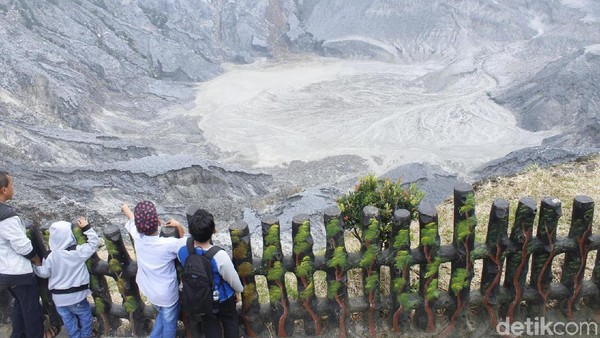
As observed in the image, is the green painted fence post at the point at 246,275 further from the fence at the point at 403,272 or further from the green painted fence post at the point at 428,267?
the green painted fence post at the point at 428,267

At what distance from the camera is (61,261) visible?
4.32m

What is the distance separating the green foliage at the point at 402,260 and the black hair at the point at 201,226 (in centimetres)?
160

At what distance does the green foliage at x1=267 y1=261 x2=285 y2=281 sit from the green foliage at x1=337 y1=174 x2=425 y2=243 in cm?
121

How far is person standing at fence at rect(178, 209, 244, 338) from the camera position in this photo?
3859 millimetres

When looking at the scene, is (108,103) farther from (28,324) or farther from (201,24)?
(28,324)

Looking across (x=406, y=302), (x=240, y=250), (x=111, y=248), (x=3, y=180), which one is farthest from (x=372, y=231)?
(x=3, y=180)

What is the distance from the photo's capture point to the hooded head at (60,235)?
4227 mm

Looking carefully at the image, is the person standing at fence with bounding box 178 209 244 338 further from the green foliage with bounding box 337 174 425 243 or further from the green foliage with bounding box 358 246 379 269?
the green foliage with bounding box 337 174 425 243

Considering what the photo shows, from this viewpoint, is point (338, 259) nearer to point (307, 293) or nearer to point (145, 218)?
point (307, 293)

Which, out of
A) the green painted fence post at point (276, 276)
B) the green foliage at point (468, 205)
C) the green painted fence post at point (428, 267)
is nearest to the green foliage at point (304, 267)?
the green painted fence post at point (276, 276)

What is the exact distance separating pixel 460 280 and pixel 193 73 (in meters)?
32.7

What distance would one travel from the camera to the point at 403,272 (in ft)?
14.5

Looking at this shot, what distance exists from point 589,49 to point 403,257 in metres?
28.6

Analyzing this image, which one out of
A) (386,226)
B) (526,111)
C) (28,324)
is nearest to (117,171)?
(28,324)
